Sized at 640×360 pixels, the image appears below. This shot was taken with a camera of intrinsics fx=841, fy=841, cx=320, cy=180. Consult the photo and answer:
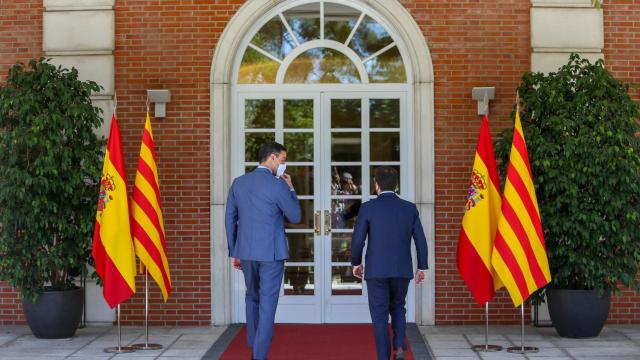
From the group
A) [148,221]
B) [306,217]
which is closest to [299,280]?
[306,217]

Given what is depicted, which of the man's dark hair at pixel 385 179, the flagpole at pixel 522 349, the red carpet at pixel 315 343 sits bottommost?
the red carpet at pixel 315 343

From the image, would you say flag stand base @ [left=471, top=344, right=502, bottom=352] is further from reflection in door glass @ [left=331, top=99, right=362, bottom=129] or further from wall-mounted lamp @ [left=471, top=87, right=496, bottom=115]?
reflection in door glass @ [left=331, top=99, right=362, bottom=129]

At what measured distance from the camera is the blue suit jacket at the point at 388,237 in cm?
615

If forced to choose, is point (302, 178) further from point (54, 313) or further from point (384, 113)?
point (54, 313)

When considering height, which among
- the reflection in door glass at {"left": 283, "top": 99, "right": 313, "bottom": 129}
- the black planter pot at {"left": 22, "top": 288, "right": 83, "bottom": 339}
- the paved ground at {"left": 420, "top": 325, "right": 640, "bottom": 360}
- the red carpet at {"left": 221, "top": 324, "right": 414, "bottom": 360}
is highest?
the reflection in door glass at {"left": 283, "top": 99, "right": 313, "bottom": 129}

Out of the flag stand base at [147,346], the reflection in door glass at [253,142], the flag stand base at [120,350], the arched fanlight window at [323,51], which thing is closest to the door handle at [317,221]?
the reflection in door glass at [253,142]

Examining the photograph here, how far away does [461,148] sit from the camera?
342 inches

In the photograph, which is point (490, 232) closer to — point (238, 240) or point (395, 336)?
point (395, 336)

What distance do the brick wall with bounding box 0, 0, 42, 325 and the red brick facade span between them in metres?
0.95

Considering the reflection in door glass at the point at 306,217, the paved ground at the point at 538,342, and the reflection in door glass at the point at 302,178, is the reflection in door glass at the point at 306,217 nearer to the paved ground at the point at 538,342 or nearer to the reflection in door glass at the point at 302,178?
the reflection in door glass at the point at 302,178

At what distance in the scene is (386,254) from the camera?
6.16 m

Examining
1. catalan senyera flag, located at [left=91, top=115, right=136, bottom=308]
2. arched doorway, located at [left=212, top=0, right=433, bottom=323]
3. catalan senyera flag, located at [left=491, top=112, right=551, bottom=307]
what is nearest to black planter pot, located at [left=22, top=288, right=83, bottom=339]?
catalan senyera flag, located at [left=91, top=115, right=136, bottom=308]

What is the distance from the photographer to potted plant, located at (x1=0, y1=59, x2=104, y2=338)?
297 inches

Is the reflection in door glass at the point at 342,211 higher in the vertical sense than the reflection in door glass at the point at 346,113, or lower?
lower
